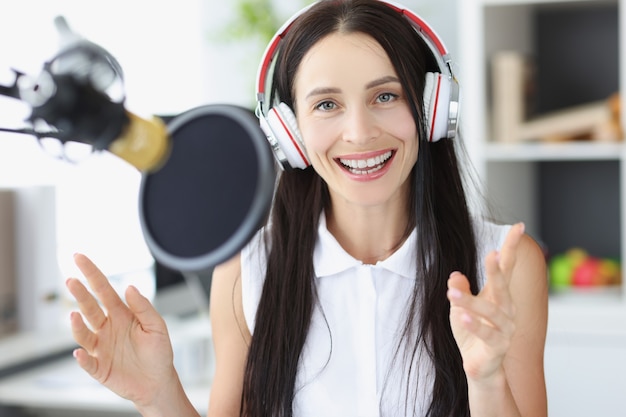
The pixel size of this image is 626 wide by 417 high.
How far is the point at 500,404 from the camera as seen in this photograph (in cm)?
112

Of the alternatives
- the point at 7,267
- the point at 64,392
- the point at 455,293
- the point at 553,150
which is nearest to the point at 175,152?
the point at 455,293

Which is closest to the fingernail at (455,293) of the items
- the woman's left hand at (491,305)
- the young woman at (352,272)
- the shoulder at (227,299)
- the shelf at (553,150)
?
the woman's left hand at (491,305)

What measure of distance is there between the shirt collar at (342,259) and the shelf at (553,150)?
4.35 ft

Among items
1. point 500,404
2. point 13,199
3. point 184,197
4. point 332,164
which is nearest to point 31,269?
point 13,199

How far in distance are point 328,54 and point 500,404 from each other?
0.61 metres

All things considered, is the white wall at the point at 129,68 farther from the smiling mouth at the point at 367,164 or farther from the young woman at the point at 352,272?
the smiling mouth at the point at 367,164

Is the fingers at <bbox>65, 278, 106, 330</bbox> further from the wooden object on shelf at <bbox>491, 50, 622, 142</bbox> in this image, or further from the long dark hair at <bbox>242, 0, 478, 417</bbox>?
the wooden object on shelf at <bbox>491, 50, 622, 142</bbox>

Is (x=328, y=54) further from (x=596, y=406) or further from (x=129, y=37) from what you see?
(x=129, y=37)

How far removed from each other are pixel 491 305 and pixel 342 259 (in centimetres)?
50

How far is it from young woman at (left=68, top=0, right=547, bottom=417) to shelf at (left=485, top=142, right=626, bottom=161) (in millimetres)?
1205

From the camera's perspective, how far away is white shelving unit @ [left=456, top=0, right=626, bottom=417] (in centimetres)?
248

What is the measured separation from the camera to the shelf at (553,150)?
2569 millimetres

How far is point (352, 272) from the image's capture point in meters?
1.48

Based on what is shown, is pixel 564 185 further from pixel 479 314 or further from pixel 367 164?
pixel 479 314
